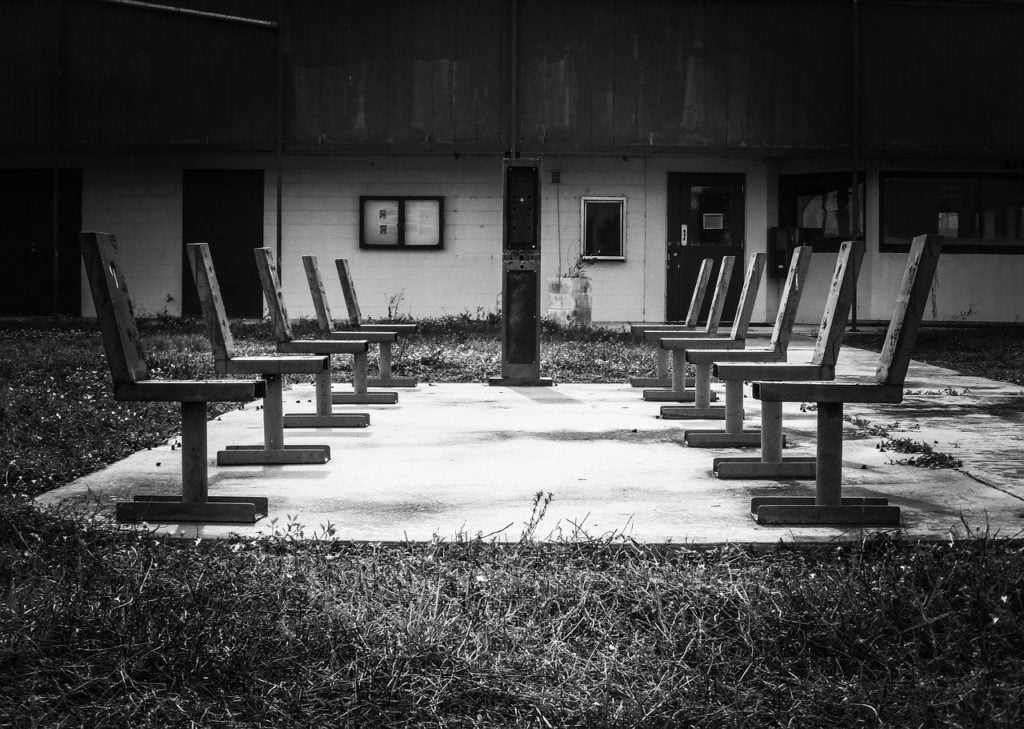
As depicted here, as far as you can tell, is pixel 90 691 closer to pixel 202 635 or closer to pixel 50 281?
pixel 202 635

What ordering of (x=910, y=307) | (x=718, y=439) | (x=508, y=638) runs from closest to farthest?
1. (x=508, y=638)
2. (x=910, y=307)
3. (x=718, y=439)

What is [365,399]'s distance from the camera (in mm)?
10375

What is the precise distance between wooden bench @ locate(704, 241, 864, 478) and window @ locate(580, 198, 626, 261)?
16.3m

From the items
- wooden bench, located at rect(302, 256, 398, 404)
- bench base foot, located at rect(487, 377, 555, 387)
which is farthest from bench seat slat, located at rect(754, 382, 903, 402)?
bench base foot, located at rect(487, 377, 555, 387)

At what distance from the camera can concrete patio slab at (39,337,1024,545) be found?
17.3 ft

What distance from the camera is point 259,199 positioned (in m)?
23.5

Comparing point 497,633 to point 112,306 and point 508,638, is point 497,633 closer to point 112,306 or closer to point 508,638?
point 508,638

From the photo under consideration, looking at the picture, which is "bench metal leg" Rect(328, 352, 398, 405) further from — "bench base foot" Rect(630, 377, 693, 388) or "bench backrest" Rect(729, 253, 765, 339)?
"bench backrest" Rect(729, 253, 765, 339)

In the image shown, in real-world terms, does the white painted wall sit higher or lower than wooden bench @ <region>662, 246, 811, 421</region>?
higher

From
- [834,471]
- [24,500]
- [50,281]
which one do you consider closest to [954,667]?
[834,471]

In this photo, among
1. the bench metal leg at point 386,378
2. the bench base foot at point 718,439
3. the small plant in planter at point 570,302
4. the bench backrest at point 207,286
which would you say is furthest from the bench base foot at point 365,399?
the small plant in planter at point 570,302

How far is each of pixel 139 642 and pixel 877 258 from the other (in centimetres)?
2102

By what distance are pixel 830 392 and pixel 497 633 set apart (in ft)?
7.27

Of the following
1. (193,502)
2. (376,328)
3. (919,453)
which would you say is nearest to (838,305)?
(919,453)
